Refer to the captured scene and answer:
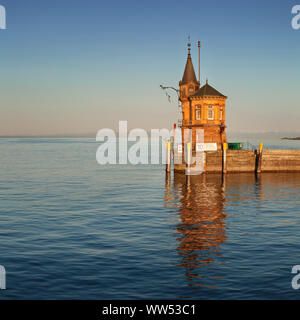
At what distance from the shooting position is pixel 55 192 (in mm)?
41344

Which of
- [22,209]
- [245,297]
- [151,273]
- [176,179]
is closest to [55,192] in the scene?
[22,209]

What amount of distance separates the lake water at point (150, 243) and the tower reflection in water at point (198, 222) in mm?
66

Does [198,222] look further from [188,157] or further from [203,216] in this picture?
[188,157]

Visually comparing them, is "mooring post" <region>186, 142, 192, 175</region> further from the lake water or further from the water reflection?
the lake water

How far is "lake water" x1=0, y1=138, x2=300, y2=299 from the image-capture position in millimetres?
15398

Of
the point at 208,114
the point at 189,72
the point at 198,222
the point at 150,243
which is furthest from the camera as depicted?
the point at 189,72

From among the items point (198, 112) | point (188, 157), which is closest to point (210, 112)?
point (198, 112)

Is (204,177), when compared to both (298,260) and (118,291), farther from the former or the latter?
(118,291)

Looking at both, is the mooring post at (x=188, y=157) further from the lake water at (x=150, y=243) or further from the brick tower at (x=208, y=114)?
the lake water at (x=150, y=243)

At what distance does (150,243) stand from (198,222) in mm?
6220

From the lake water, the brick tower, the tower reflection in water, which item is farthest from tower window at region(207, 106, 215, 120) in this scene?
the lake water

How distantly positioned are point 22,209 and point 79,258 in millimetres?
14551

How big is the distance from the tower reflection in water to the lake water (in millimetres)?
66

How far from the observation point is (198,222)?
26.9m
